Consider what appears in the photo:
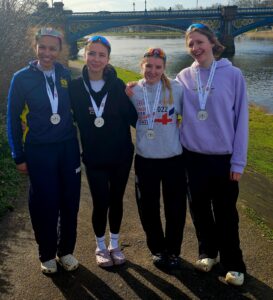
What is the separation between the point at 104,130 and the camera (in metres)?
3.22

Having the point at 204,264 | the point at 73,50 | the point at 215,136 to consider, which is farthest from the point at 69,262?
the point at 73,50

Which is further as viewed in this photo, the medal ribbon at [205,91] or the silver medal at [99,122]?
the silver medal at [99,122]

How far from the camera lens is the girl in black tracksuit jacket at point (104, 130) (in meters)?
3.20

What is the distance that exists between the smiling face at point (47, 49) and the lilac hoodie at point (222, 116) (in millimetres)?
1168

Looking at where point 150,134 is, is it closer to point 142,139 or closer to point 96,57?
point 142,139

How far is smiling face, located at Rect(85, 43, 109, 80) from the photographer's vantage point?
3.12 meters

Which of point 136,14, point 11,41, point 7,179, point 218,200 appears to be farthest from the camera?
point 136,14

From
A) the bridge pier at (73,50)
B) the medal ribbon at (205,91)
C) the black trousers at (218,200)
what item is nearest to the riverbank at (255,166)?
the black trousers at (218,200)

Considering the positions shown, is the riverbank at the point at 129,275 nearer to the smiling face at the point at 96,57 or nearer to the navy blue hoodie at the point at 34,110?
the navy blue hoodie at the point at 34,110

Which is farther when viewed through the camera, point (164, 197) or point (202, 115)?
point (164, 197)

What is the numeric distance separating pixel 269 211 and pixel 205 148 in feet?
7.15

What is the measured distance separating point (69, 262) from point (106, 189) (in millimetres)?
765

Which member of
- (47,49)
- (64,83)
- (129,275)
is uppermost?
(47,49)

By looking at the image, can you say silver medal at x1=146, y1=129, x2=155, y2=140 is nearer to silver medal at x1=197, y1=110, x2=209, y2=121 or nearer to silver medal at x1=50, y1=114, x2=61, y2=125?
silver medal at x1=197, y1=110, x2=209, y2=121
